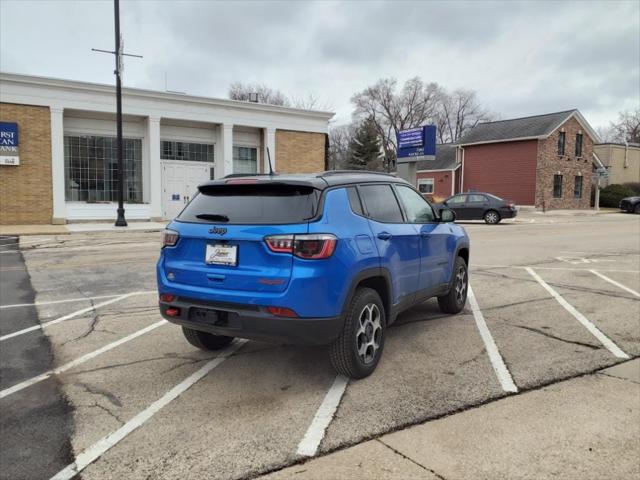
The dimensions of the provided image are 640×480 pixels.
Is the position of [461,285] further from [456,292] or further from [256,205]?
[256,205]

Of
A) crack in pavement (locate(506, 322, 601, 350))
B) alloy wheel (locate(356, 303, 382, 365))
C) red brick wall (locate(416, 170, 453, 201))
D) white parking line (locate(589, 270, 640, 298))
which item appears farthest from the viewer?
red brick wall (locate(416, 170, 453, 201))

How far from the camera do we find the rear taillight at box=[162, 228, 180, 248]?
424cm

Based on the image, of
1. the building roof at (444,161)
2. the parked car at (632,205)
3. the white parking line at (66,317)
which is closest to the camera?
the white parking line at (66,317)

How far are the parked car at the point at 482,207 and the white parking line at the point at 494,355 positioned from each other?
1801 centimetres

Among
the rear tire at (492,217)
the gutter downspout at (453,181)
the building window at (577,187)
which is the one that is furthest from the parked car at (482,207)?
the building window at (577,187)

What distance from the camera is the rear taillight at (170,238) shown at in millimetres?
4238

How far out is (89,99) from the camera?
20.8 meters

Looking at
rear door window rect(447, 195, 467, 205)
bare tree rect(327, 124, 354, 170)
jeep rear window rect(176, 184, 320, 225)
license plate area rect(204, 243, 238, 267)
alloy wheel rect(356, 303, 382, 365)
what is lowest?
alloy wheel rect(356, 303, 382, 365)

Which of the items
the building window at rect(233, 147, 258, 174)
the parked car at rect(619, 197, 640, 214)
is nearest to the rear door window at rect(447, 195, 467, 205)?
the building window at rect(233, 147, 258, 174)

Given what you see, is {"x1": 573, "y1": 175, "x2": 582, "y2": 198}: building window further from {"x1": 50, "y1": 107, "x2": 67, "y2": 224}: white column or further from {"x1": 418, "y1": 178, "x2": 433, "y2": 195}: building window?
{"x1": 50, "y1": 107, "x2": 67, "y2": 224}: white column

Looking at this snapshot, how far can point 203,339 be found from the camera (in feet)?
16.0

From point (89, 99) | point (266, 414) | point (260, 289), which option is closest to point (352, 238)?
point (260, 289)

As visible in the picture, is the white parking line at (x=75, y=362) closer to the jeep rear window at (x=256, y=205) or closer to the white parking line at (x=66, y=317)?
the white parking line at (x=66, y=317)

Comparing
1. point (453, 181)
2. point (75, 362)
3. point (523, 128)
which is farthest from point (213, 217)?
point (453, 181)
